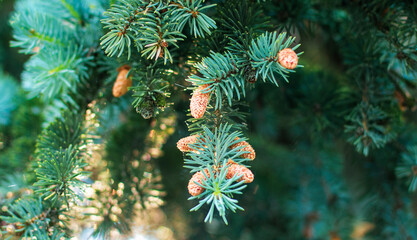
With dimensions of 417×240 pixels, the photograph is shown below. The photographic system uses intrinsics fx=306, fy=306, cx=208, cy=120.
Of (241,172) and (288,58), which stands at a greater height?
(288,58)

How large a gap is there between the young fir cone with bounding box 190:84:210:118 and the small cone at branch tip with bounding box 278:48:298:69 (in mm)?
99

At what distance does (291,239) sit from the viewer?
0.94 m

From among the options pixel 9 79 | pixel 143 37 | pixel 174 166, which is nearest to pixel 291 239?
pixel 174 166

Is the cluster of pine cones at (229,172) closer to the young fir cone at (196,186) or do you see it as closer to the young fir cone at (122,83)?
the young fir cone at (196,186)

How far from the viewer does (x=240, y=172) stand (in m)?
0.35

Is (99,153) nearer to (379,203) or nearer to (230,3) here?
(230,3)

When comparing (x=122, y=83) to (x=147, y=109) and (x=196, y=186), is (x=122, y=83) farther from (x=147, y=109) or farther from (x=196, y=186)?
(x=196, y=186)

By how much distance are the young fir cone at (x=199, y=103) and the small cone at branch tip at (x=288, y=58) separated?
0.32ft

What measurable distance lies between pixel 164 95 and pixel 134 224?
0.31 metres

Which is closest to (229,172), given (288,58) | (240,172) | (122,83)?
(240,172)

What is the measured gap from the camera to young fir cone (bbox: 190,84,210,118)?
0.37 metres

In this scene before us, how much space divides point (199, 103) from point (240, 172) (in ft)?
0.32

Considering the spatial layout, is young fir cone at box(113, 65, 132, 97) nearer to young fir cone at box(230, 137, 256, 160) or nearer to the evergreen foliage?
the evergreen foliage

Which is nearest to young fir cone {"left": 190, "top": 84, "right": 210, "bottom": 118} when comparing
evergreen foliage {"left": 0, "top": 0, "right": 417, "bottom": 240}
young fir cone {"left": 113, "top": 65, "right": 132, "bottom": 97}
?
evergreen foliage {"left": 0, "top": 0, "right": 417, "bottom": 240}
